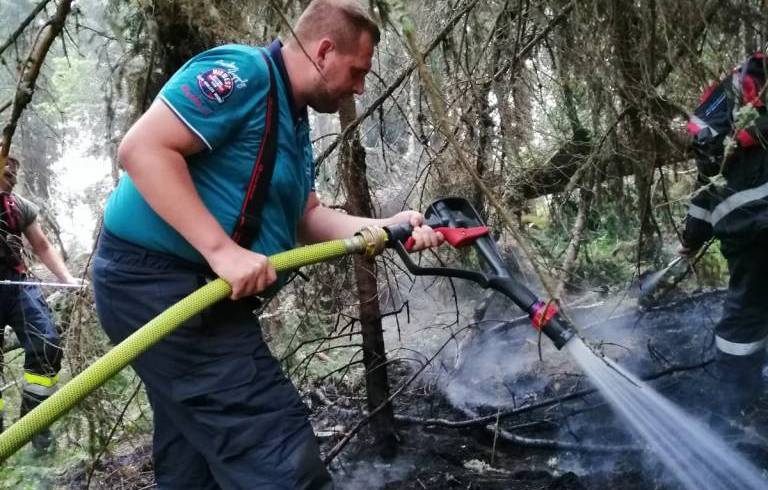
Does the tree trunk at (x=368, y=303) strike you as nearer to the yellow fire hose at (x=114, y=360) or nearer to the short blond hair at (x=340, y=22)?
the short blond hair at (x=340, y=22)

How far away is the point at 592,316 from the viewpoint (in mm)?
5590

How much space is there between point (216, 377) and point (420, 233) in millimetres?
1043

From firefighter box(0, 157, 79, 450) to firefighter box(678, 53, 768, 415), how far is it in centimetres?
465

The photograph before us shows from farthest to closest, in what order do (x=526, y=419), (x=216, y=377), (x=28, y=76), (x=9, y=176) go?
(x=9, y=176) < (x=526, y=419) < (x=28, y=76) < (x=216, y=377)

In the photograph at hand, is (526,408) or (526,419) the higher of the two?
(526,408)

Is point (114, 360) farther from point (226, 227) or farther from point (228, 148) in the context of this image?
point (228, 148)

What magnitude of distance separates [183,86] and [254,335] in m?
0.92

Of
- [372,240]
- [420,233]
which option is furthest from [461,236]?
[372,240]

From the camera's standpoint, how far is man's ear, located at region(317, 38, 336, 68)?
2154 mm

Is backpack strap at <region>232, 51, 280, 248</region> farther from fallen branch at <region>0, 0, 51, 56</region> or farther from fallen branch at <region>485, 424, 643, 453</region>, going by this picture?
fallen branch at <region>485, 424, 643, 453</region>

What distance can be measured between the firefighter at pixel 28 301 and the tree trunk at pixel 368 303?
2.49 m

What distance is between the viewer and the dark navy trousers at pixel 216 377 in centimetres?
203

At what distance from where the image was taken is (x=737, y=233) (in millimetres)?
3490

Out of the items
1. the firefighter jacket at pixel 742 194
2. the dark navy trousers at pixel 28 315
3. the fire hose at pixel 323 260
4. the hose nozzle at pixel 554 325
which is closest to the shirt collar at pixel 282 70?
the fire hose at pixel 323 260
